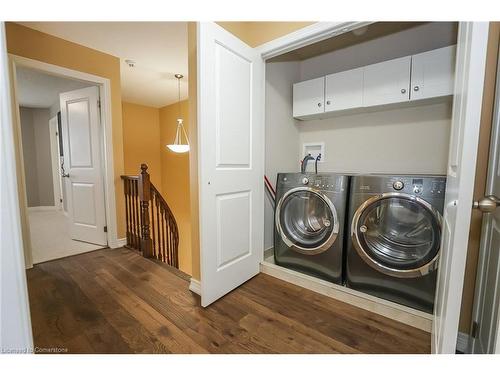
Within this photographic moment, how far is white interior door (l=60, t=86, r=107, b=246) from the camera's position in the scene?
2602 mm

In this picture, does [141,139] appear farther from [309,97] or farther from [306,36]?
[306,36]

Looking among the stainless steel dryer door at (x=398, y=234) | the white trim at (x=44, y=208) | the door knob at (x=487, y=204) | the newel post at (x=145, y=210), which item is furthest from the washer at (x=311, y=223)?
→ the white trim at (x=44, y=208)

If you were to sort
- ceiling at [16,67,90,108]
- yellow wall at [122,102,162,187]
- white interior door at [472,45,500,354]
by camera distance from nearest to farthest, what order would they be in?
white interior door at [472,45,500,354] < ceiling at [16,67,90,108] < yellow wall at [122,102,162,187]

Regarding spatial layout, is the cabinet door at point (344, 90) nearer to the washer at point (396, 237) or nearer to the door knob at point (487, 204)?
the washer at point (396, 237)

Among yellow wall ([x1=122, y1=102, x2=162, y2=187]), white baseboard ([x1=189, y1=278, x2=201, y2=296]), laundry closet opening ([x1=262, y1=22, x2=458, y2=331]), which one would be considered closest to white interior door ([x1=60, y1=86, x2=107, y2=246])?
white baseboard ([x1=189, y1=278, x2=201, y2=296])

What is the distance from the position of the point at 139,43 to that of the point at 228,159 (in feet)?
6.29

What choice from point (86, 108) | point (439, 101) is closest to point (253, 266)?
point (439, 101)

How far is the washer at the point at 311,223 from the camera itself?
164cm

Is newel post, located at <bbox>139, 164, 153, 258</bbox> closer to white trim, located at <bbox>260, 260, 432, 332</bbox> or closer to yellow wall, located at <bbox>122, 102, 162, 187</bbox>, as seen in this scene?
white trim, located at <bbox>260, 260, 432, 332</bbox>

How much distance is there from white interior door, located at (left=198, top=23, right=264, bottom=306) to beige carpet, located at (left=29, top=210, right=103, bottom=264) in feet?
6.53

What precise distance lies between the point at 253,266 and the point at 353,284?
79 cm

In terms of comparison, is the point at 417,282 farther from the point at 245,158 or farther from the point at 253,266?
the point at 245,158

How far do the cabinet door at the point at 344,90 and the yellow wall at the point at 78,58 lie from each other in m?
2.44

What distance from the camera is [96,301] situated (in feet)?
5.22
